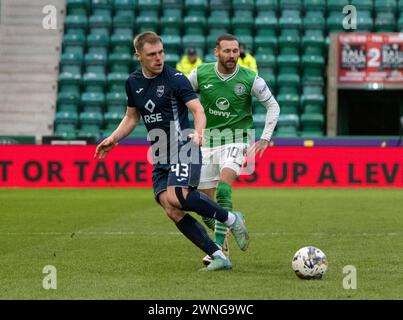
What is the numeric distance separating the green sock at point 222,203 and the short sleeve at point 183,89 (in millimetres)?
1287

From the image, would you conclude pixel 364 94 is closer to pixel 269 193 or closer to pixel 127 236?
pixel 269 193

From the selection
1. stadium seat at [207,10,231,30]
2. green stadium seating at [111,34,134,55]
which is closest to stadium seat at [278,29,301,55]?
stadium seat at [207,10,231,30]

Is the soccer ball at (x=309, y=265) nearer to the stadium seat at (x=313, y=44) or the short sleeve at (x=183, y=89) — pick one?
the short sleeve at (x=183, y=89)

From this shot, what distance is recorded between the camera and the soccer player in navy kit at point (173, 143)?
25.8 ft

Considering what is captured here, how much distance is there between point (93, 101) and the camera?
24.9 metres

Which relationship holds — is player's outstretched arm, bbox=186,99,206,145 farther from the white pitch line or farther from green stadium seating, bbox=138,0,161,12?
green stadium seating, bbox=138,0,161,12

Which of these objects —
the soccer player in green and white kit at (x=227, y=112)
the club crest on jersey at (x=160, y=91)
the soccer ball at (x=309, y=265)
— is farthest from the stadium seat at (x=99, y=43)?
the soccer ball at (x=309, y=265)

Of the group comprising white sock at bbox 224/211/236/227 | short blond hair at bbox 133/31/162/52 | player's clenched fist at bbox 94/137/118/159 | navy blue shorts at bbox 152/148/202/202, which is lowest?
white sock at bbox 224/211/236/227

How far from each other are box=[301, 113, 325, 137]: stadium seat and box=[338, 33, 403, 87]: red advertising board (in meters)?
1.25

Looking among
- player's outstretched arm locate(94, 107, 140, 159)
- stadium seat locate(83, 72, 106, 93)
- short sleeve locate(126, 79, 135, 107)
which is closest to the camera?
short sleeve locate(126, 79, 135, 107)

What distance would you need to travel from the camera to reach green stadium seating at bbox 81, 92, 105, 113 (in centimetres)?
2491

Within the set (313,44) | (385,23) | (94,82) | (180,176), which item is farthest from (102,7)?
(180,176)

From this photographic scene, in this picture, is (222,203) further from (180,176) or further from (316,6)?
(316,6)

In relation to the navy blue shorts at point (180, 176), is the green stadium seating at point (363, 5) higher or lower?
higher
